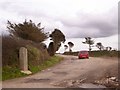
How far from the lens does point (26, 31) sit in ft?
135

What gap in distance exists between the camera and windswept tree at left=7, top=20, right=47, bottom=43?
41.0 m

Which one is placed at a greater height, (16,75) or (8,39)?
(8,39)

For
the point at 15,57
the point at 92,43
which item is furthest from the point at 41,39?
the point at 92,43

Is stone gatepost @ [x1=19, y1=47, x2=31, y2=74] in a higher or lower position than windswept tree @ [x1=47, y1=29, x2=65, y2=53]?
lower

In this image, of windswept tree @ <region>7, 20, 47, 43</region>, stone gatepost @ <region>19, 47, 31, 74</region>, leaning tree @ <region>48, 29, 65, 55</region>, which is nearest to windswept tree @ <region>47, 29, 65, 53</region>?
leaning tree @ <region>48, 29, 65, 55</region>

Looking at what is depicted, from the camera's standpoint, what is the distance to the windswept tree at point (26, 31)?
4103cm

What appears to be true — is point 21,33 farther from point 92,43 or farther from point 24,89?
point 92,43

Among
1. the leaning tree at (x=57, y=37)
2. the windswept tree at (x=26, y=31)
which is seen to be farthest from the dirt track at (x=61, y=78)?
the leaning tree at (x=57, y=37)

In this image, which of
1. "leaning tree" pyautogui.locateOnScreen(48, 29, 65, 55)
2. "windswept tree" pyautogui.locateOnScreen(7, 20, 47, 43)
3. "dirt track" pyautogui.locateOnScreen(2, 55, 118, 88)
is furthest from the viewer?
"leaning tree" pyautogui.locateOnScreen(48, 29, 65, 55)

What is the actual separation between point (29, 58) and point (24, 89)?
504 inches

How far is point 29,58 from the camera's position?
2883cm

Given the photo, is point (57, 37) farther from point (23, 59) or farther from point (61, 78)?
point (61, 78)

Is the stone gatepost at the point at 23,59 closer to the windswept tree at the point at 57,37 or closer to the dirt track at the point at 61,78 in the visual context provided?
the dirt track at the point at 61,78

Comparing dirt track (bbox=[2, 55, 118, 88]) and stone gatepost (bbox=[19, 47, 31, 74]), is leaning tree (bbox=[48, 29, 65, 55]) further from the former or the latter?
dirt track (bbox=[2, 55, 118, 88])
